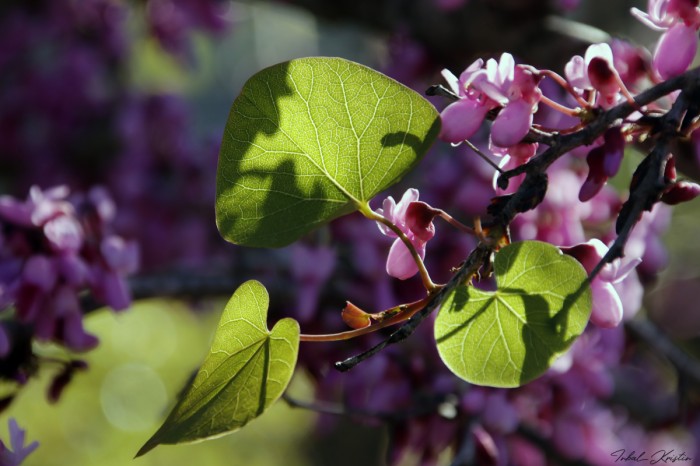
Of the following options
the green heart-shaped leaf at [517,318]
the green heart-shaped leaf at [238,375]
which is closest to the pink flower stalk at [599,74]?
the green heart-shaped leaf at [517,318]

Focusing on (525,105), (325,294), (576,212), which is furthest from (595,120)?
(325,294)

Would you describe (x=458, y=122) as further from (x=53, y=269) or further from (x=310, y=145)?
(x=53, y=269)

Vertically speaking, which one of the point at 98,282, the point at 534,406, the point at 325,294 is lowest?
the point at 534,406

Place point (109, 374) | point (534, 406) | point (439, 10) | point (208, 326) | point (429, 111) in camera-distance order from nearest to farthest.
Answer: point (429, 111), point (534, 406), point (439, 10), point (109, 374), point (208, 326)

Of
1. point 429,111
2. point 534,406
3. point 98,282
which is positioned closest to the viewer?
point 429,111

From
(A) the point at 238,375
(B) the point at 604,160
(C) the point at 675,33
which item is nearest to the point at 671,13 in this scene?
(C) the point at 675,33

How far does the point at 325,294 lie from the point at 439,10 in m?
0.60

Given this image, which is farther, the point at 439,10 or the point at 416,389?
the point at 439,10

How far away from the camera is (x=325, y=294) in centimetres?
117

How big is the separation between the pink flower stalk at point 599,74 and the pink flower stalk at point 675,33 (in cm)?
5

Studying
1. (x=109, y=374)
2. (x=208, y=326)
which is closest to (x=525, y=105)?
(x=109, y=374)

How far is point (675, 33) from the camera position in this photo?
1.86 feet

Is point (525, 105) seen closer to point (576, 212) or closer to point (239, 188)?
point (239, 188)

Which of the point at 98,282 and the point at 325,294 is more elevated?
the point at 98,282
